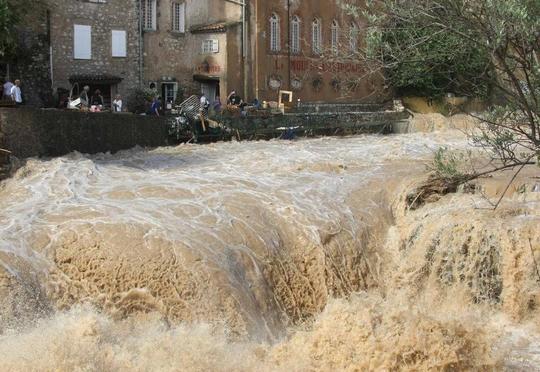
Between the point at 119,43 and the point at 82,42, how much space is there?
152 cm

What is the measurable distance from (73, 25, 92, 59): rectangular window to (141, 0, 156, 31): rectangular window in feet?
8.20

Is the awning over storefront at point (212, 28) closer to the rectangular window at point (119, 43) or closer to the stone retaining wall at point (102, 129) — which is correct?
the rectangular window at point (119, 43)

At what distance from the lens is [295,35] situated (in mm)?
33375

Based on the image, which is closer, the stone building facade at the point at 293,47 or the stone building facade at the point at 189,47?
the stone building facade at the point at 189,47

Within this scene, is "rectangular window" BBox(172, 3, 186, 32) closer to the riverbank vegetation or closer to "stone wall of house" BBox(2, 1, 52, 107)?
"stone wall of house" BBox(2, 1, 52, 107)

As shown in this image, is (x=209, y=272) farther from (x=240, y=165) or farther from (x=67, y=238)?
(x=240, y=165)

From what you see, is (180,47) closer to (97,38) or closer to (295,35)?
(97,38)

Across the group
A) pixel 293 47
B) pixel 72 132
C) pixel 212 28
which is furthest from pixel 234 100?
pixel 72 132

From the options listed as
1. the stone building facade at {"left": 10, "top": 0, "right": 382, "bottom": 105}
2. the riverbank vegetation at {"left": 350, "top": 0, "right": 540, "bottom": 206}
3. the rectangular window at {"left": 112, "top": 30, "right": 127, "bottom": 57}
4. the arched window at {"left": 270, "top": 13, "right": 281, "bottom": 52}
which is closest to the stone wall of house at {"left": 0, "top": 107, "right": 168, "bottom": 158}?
the riverbank vegetation at {"left": 350, "top": 0, "right": 540, "bottom": 206}

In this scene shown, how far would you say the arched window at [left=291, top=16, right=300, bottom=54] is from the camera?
33.2 m

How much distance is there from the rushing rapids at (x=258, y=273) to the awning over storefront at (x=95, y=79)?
15471 millimetres

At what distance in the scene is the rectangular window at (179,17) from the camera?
31.6 meters

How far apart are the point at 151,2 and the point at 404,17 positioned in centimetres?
2505

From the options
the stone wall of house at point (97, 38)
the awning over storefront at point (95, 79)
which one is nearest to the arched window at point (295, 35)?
the stone wall of house at point (97, 38)
